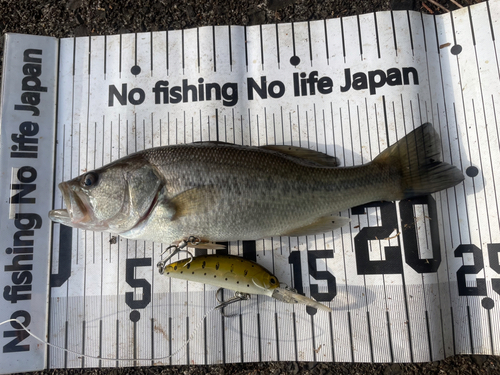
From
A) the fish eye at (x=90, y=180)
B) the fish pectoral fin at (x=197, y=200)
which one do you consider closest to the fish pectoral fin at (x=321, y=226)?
the fish pectoral fin at (x=197, y=200)

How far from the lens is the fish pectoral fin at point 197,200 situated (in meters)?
2.03

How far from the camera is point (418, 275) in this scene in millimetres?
2283

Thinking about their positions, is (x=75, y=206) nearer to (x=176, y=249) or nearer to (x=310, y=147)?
(x=176, y=249)

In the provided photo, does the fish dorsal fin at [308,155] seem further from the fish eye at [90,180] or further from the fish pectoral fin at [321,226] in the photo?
the fish eye at [90,180]

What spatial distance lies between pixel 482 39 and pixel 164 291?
3.31 metres

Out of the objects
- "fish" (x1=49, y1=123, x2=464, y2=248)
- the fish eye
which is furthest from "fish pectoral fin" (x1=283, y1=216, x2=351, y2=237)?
the fish eye

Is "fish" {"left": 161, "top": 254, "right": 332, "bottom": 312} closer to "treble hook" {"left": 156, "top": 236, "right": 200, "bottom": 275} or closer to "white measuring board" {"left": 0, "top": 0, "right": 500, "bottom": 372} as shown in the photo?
"treble hook" {"left": 156, "top": 236, "right": 200, "bottom": 275}

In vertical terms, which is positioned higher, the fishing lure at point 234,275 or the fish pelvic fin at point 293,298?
the fishing lure at point 234,275

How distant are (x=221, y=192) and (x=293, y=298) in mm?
879

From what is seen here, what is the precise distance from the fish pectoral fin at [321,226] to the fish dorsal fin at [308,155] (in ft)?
1.39

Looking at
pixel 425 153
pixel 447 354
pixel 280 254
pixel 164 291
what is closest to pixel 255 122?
pixel 280 254

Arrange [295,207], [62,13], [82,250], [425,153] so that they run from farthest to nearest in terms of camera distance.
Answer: [62,13], [82,250], [425,153], [295,207]

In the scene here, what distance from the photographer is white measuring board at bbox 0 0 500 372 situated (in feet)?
7.46

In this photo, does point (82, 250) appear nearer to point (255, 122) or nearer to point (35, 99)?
point (35, 99)
